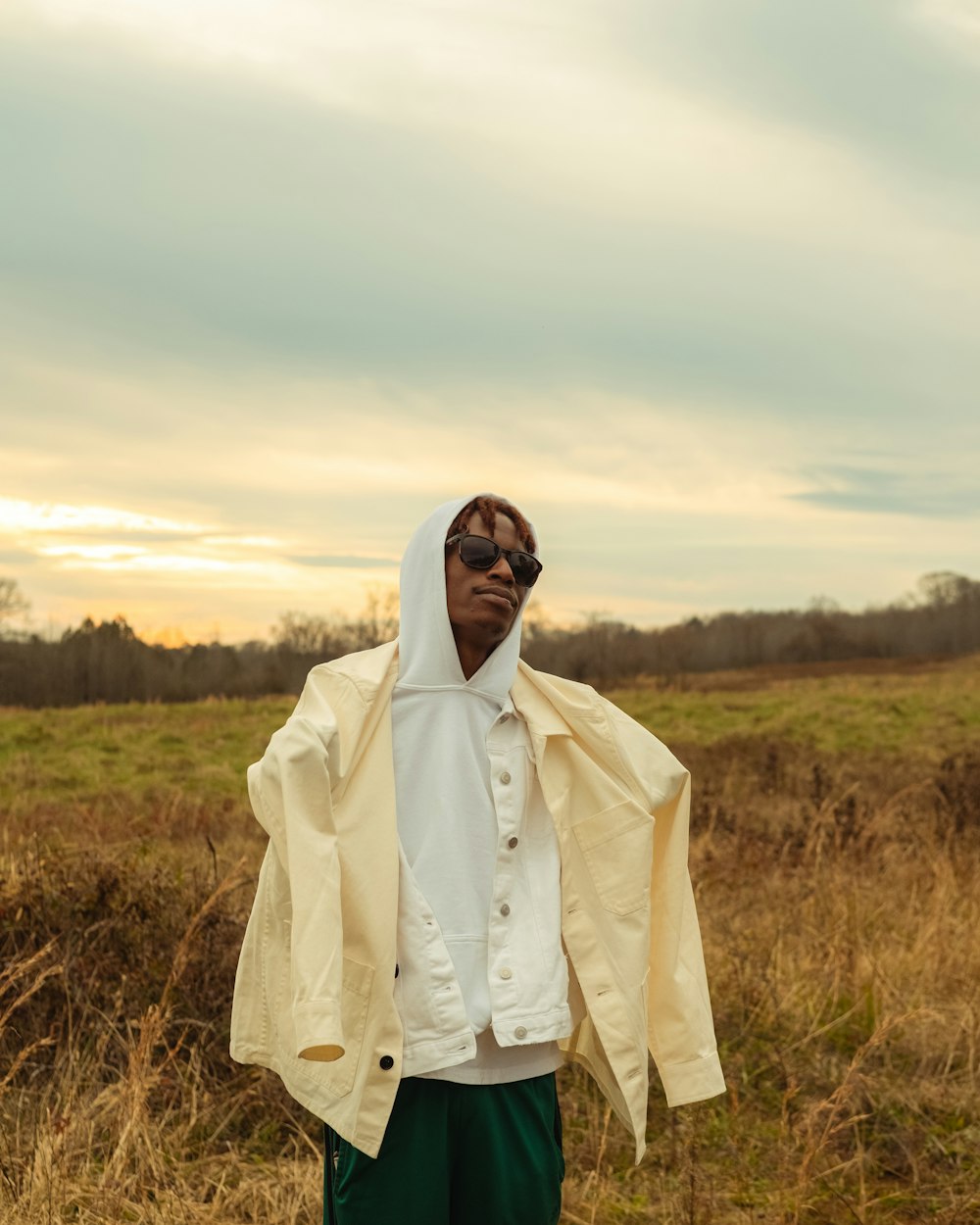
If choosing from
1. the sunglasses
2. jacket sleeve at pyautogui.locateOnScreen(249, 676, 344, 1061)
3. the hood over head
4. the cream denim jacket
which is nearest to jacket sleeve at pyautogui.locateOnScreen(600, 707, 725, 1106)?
the cream denim jacket

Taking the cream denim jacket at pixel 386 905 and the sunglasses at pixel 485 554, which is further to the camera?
the sunglasses at pixel 485 554

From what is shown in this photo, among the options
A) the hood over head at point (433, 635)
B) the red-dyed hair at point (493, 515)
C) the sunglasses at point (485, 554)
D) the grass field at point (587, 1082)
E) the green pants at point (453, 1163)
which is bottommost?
the grass field at point (587, 1082)

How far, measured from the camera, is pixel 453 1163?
2.52m

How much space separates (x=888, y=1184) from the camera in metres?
4.20

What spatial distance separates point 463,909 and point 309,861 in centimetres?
39

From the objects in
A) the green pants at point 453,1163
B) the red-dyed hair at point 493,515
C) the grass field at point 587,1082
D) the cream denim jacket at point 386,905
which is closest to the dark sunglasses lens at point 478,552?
the red-dyed hair at point 493,515

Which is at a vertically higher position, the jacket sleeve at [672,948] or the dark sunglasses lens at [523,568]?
the dark sunglasses lens at [523,568]

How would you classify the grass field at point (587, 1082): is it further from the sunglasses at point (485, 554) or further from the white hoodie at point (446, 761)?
the sunglasses at point (485, 554)

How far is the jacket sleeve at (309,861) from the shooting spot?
2.27 meters

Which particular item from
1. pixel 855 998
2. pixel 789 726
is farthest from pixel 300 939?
pixel 789 726

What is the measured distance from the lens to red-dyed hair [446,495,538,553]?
9.50ft

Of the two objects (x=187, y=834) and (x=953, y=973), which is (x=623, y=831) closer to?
(x=953, y=973)

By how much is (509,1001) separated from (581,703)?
0.78 metres

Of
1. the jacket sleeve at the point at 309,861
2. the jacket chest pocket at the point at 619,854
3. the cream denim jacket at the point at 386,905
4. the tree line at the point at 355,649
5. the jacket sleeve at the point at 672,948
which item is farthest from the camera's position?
the tree line at the point at 355,649
